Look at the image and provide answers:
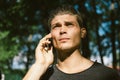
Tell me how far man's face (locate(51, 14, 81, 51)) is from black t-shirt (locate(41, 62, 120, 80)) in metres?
0.19

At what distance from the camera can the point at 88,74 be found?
2910mm

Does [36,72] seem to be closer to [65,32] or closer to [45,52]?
[45,52]

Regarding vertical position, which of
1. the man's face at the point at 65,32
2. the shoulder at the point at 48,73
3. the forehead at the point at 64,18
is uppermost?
the forehead at the point at 64,18

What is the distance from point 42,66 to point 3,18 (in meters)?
13.6

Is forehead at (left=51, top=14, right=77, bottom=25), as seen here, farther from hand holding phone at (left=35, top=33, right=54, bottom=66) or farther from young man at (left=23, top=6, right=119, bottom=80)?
hand holding phone at (left=35, top=33, right=54, bottom=66)

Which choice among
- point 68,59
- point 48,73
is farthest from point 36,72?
point 68,59

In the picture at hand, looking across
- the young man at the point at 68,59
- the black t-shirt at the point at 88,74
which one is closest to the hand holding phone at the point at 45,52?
the young man at the point at 68,59

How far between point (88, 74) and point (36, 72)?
1.31 ft

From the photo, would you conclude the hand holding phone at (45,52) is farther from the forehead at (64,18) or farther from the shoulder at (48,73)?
the forehead at (64,18)

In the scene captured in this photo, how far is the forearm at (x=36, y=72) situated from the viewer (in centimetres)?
300

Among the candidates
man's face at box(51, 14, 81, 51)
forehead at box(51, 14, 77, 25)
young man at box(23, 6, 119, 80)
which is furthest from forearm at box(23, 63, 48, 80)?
forehead at box(51, 14, 77, 25)

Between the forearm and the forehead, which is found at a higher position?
the forehead

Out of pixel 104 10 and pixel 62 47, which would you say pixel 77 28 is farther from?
pixel 104 10

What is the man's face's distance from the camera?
2.98m
